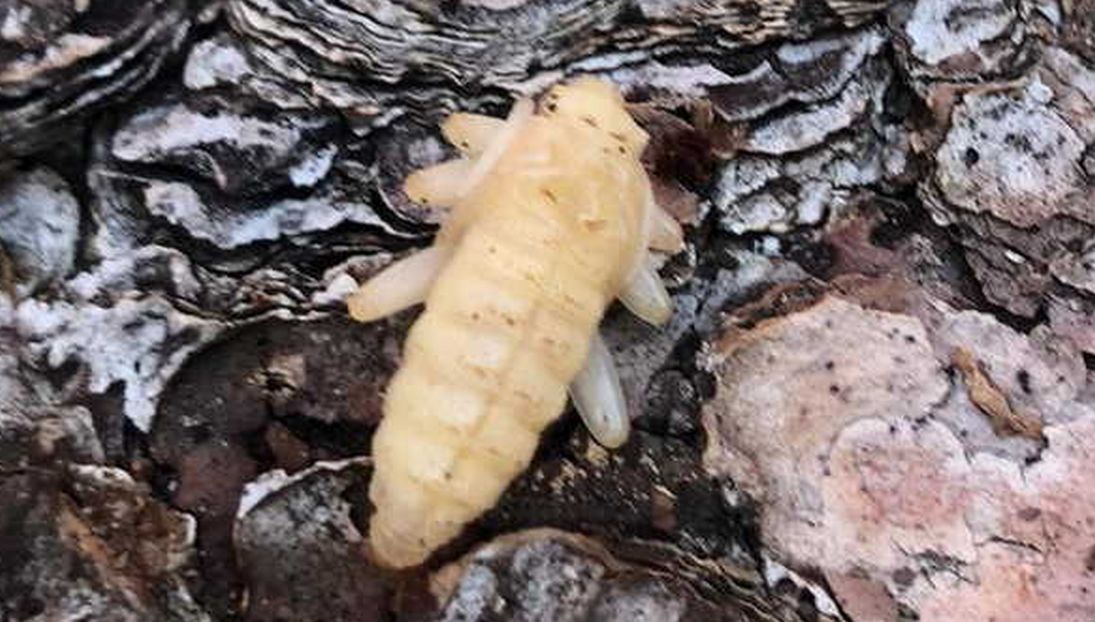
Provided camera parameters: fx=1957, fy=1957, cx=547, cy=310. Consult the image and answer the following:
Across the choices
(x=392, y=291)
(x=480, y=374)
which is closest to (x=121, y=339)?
(x=392, y=291)

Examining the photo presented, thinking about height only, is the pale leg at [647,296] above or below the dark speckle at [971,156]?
below

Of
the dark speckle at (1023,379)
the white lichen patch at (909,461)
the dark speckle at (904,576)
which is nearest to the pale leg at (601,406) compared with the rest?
the white lichen patch at (909,461)

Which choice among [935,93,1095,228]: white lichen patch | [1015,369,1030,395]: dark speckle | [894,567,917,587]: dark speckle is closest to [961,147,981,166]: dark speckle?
[935,93,1095,228]: white lichen patch

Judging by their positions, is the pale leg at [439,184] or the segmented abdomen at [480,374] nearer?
the segmented abdomen at [480,374]

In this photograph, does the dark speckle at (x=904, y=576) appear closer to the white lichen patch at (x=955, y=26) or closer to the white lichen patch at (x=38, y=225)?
the white lichen patch at (x=955, y=26)

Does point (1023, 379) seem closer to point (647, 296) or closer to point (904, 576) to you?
point (904, 576)

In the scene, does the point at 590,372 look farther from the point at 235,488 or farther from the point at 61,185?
the point at 61,185

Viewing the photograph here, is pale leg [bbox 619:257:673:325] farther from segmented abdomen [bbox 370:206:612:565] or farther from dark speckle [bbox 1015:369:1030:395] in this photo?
dark speckle [bbox 1015:369:1030:395]
